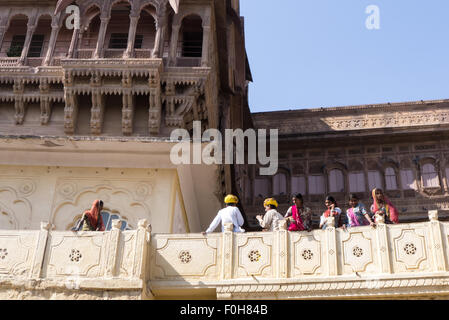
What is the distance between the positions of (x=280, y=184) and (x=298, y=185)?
0.60 m

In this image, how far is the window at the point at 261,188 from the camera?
21.7m

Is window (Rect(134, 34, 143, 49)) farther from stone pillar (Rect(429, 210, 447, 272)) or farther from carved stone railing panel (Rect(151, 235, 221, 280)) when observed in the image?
stone pillar (Rect(429, 210, 447, 272))

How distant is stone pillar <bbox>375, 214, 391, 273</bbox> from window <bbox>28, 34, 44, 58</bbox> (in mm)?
11790

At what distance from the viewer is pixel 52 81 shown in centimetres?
1605

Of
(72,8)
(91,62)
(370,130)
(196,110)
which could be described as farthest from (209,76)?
(370,130)

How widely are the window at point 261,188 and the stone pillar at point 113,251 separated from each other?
13.1 metres

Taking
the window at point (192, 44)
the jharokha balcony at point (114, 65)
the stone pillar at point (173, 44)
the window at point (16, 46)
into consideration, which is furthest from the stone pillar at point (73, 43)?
the window at point (192, 44)

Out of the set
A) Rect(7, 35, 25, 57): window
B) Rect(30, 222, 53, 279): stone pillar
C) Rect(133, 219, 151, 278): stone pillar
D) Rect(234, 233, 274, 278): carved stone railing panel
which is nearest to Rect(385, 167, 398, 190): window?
Rect(7, 35, 25, 57): window

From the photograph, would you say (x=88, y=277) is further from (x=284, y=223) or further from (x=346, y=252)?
(x=346, y=252)

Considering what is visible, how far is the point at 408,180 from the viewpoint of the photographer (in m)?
20.9

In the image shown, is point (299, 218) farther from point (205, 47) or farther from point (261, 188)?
point (261, 188)

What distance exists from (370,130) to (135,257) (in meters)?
14.3

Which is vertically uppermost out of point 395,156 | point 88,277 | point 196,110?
point 395,156

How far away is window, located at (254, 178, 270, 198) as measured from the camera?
21.7 metres
